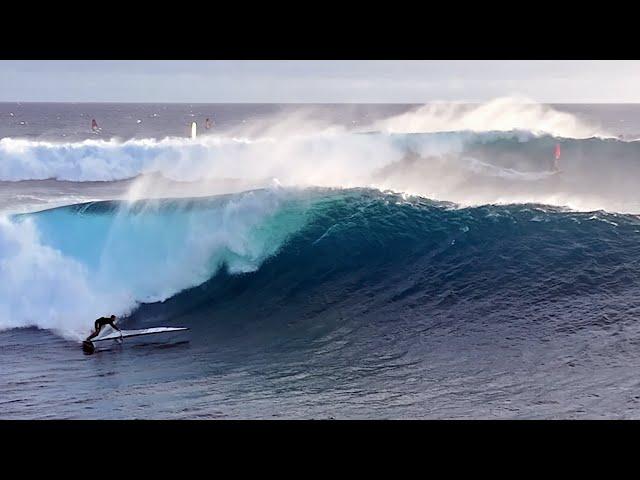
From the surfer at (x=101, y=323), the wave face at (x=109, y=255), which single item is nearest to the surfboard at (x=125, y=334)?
the surfer at (x=101, y=323)

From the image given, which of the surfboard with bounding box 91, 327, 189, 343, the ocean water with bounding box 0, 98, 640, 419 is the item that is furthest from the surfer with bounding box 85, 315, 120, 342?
the ocean water with bounding box 0, 98, 640, 419

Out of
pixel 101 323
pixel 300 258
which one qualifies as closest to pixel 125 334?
pixel 101 323

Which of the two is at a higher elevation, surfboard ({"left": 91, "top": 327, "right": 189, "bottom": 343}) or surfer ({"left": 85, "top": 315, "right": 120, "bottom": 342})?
surfer ({"left": 85, "top": 315, "right": 120, "bottom": 342})

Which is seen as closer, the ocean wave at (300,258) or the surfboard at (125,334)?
the surfboard at (125,334)

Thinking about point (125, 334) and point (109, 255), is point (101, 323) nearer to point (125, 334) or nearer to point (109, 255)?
point (125, 334)

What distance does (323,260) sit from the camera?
495cm

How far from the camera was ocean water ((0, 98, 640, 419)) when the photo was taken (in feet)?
11.6

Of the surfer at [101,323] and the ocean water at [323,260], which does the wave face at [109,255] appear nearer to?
the ocean water at [323,260]

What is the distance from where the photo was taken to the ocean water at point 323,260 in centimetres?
354

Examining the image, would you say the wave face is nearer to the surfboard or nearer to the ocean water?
the ocean water

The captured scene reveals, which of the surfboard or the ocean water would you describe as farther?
the surfboard

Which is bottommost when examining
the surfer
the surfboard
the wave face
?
the surfboard
